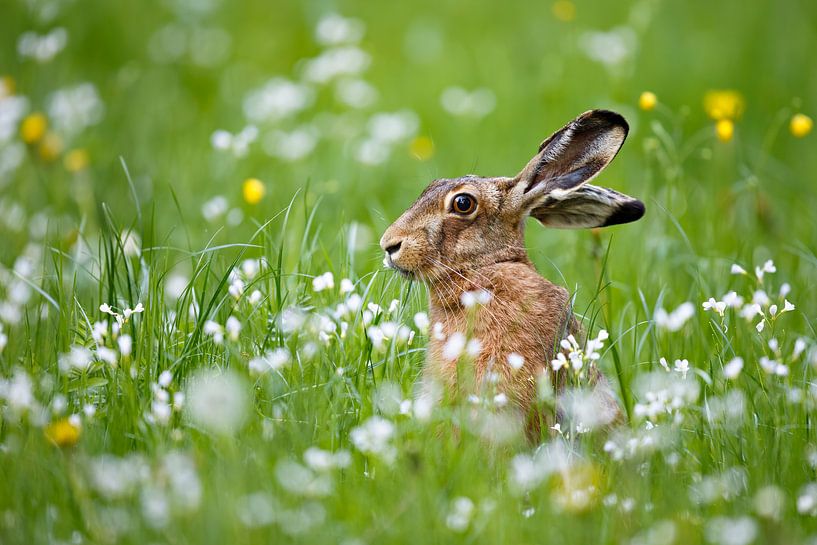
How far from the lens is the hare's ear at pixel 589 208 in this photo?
4.66m

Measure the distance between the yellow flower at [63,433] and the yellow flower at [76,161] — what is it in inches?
166

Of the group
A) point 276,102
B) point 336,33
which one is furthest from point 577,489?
point 336,33

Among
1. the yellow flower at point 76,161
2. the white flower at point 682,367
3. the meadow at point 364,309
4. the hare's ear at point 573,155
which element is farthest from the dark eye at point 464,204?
the yellow flower at point 76,161

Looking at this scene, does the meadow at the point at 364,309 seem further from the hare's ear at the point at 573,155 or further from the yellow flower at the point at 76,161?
the hare's ear at the point at 573,155

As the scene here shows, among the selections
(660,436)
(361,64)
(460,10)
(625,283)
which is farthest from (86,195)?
(460,10)

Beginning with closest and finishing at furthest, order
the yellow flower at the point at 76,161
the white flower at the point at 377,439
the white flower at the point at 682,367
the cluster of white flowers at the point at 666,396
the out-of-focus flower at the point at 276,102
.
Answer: the white flower at the point at 377,439
the cluster of white flowers at the point at 666,396
the white flower at the point at 682,367
the yellow flower at the point at 76,161
the out-of-focus flower at the point at 276,102

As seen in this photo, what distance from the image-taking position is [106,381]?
13.4 feet

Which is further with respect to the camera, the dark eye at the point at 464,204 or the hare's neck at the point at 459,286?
the dark eye at the point at 464,204

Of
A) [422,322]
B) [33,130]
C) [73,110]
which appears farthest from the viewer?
[73,110]

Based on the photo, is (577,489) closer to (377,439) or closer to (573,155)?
(377,439)

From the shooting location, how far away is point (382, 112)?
9.59 m

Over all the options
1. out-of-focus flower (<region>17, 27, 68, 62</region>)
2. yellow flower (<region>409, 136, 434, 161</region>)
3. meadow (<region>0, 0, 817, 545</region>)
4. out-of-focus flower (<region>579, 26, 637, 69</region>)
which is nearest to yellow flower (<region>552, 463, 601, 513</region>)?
meadow (<region>0, 0, 817, 545</region>)

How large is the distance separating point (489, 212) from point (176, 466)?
2234 millimetres

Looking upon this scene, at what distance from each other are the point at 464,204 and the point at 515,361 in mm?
1130
